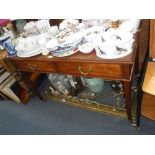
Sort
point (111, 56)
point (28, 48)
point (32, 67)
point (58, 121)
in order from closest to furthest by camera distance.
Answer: point (111, 56), point (28, 48), point (32, 67), point (58, 121)

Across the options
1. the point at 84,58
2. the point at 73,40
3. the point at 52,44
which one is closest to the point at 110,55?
the point at 84,58

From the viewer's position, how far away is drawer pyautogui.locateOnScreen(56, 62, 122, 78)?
1279mm

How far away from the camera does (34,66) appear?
1.59m

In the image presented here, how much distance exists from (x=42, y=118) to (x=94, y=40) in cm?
105

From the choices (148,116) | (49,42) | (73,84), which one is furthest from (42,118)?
(148,116)

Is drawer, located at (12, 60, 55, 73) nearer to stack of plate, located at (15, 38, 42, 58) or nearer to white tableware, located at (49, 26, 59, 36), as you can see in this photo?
stack of plate, located at (15, 38, 42, 58)

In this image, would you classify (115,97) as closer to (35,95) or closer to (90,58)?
(90,58)

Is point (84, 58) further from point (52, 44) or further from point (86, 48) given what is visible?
point (52, 44)

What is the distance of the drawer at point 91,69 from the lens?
1279 millimetres

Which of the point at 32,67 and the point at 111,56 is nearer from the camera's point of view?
the point at 111,56

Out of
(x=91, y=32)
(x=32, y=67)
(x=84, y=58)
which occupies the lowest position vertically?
(x=32, y=67)

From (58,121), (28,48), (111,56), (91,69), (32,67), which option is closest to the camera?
(111,56)

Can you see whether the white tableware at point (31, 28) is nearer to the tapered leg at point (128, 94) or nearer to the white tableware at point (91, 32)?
the white tableware at point (91, 32)

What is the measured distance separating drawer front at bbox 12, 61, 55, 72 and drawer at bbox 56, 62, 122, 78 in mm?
81
